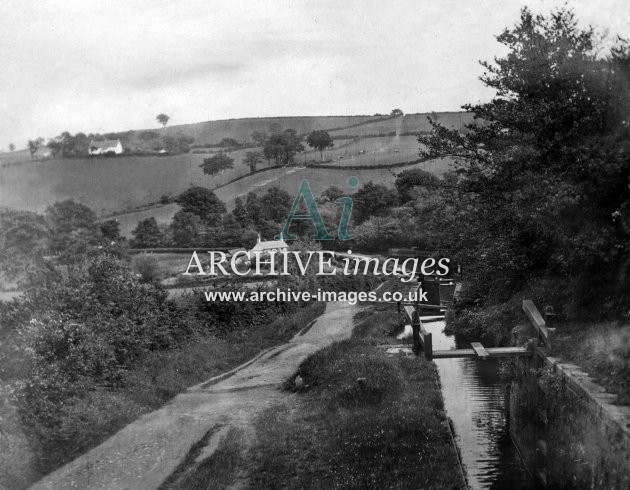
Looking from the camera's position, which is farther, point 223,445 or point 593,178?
point 223,445

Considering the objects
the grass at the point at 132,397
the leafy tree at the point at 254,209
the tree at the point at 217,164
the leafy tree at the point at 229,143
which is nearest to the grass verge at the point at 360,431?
the grass at the point at 132,397

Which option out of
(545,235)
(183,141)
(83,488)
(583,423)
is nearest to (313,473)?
(83,488)

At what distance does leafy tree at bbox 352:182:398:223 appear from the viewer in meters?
53.8

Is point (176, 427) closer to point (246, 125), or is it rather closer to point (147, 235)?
point (147, 235)

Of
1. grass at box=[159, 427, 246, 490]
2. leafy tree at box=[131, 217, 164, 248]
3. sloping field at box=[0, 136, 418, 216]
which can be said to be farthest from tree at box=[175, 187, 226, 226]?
grass at box=[159, 427, 246, 490]

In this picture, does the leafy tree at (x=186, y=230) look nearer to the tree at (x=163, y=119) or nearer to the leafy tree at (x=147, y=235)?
the leafy tree at (x=147, y=235)

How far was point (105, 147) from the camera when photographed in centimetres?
7331

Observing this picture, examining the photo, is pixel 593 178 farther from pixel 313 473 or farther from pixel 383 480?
pixel 313 473

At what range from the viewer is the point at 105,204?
57.7 meters

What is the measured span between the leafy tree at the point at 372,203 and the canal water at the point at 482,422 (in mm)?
28937

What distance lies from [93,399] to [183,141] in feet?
200

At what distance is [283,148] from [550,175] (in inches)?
1843

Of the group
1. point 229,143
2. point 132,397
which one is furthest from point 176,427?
point 229,143

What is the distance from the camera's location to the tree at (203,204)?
5075cm
